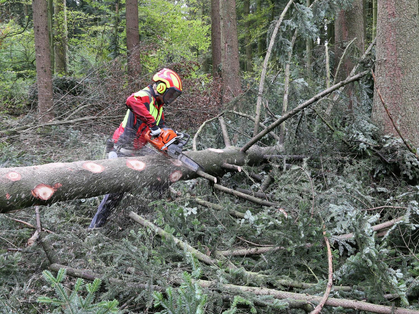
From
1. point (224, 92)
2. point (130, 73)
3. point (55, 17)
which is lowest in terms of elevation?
point (224, 92)

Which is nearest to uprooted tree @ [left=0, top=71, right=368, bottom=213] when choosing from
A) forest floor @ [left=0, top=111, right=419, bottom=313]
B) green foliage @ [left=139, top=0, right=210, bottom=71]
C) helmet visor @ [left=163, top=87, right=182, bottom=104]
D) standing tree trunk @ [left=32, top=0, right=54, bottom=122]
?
forest floor @ [left=0, top=111, right=419, bottom=313]

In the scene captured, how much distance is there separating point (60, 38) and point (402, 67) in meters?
12.2

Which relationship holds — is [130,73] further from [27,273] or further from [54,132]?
[27,273]

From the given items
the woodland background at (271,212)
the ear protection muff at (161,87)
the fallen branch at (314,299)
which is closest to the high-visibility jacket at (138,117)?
the ear protection muff at (161,87)

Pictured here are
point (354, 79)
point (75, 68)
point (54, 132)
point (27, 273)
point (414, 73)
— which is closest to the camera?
point (27, 273)

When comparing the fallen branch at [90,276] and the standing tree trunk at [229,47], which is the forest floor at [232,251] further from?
the standing tree trunk at [229,47]

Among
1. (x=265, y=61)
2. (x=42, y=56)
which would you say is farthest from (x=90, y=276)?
(x=42, y=56)

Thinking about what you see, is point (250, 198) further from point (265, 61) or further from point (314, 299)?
point (265, 61)

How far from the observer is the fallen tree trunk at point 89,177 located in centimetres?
252

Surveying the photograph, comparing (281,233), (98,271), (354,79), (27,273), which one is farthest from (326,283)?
(354,79)

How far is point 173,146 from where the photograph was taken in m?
3.42

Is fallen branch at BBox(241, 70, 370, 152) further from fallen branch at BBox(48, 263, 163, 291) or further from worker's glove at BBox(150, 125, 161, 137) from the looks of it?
fallen branch at BBox(48, 263, 163, 291)

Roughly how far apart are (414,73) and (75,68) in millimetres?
13486

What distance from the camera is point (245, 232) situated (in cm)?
284
